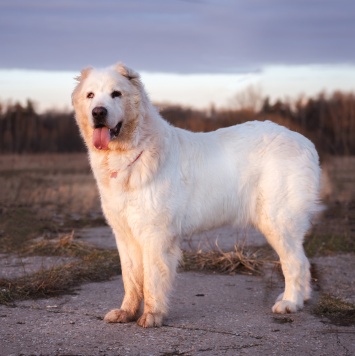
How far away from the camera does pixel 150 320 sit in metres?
5.30

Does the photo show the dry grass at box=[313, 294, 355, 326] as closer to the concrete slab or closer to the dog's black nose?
the concrete slab

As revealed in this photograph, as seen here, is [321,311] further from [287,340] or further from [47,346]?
[47,346]

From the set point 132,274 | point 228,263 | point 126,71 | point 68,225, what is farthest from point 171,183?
point 68,225

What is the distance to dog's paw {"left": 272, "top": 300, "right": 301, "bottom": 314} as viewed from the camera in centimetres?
578

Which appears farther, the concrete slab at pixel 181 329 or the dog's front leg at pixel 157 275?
the dog's front leg at pixel 157 275

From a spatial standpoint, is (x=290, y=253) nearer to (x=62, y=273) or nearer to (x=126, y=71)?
(x=126, y=71)

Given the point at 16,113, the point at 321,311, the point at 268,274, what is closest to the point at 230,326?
the point at 321,311

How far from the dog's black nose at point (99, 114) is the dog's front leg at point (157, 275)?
3.42 ft

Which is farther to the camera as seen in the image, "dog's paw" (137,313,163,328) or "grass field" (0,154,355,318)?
"grass field" (0,154,355,318)

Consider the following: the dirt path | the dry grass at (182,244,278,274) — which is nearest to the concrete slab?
the dirt path

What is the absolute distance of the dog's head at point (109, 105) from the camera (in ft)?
17.2

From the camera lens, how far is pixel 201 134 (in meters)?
6.13

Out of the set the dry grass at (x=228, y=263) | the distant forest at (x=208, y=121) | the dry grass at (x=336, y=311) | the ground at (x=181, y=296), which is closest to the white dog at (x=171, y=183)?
the dry grass at (x=336, y=311)

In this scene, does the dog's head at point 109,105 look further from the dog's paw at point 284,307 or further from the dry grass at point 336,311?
the dry grass at point 336,311
